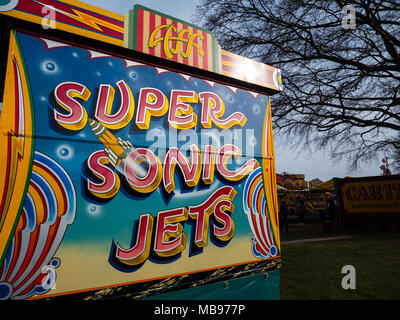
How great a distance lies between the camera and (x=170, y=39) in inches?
106

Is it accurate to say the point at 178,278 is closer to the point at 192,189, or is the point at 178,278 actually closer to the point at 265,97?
the point at 192,189

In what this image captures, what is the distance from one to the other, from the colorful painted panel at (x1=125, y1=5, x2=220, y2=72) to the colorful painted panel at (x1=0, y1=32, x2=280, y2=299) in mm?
186

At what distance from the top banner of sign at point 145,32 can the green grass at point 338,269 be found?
389 centimetres

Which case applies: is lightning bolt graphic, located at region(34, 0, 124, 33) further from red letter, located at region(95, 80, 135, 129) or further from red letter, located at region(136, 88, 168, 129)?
red letter, located at region(136, 88, 168, 129)

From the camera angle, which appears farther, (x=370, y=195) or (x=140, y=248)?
(x=370, y=195)

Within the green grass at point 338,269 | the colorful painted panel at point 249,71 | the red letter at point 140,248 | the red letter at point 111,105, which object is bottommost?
the green grass at point 338,269

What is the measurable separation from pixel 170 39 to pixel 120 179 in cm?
152

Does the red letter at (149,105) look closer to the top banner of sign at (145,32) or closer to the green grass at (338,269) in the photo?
the top banner of sign at (145,32)

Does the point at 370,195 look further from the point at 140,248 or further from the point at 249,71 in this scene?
the point at 140,248

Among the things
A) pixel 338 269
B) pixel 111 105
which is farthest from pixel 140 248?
pixel 338 269

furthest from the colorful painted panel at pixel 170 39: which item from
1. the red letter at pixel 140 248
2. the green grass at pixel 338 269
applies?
the green grass at pixel 338 269

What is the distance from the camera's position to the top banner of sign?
208 cm

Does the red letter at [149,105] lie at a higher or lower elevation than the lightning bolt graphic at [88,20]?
lower

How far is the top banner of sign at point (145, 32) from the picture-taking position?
2076mm
